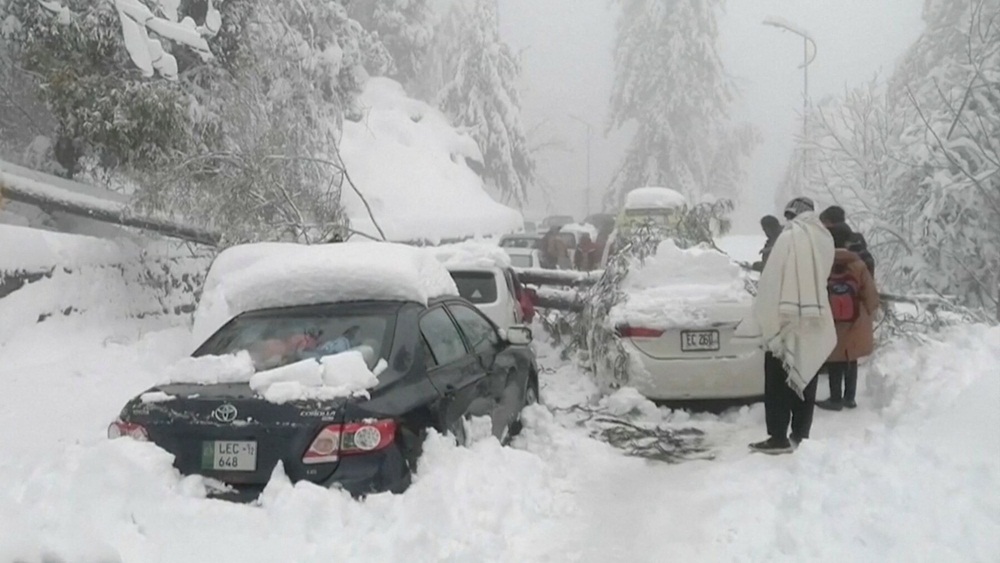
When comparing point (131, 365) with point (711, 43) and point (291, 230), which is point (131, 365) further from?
point (711, 43)

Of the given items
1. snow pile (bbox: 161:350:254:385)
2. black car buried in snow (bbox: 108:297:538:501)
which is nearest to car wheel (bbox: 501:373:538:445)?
black car buried in snow (bbox: 108:297:538:501)

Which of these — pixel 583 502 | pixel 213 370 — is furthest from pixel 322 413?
pixel 583 502

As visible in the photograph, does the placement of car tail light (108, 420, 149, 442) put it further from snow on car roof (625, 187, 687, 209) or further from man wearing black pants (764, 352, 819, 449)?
snow on car roof (625, 187, 687, 209)

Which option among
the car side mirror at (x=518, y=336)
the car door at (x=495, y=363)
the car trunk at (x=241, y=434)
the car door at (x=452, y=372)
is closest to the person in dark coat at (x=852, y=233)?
the car side mirror at (x=518, y=336)

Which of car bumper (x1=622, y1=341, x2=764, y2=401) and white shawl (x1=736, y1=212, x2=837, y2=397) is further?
car bumper (x1=622, y1=341, x2=764, y2=401)

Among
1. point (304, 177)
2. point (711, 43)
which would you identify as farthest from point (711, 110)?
point (304, 177)

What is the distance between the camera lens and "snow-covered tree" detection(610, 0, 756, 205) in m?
40.9

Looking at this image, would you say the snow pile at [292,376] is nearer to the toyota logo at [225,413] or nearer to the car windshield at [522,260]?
the toyota logo at [225,413]

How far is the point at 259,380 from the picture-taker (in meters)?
4.57

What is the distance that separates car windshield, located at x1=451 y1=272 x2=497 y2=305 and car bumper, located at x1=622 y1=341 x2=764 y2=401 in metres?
2.31

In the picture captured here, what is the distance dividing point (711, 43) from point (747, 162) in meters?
8.40

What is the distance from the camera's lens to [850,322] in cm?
746

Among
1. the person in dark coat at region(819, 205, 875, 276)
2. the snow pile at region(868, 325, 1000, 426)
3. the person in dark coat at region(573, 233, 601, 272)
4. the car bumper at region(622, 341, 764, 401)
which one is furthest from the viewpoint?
the person in dark coat at region(573, 233, 601, 272)

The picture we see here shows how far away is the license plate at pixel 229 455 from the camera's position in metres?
4.38
